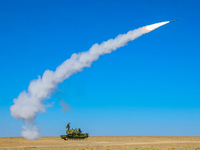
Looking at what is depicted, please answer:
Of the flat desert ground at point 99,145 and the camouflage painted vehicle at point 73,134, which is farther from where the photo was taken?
the camouflage painted vehicle at point 73,134

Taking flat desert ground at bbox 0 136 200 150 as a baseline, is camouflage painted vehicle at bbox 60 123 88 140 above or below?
above

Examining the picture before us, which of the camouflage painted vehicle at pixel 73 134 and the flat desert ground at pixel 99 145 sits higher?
the camouflage painted vehicle at pixel 73 134

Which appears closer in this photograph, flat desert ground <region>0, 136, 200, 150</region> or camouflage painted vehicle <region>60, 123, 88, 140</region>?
flat desert ground <region>0, 136, 200, 150</region>

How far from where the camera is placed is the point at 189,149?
3362 centimetres

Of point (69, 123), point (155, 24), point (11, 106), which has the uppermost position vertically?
point (155, 24)

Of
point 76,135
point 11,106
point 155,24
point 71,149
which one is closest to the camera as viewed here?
point 71,149

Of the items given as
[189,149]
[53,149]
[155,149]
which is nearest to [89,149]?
[53,149]

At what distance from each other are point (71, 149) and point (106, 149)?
4401mm

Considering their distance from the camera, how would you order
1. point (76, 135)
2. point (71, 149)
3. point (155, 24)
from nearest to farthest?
1. point (71, 149)
2. point (155, 24)
3. point (76, 135)

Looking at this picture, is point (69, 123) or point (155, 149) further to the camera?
point (69, 123)

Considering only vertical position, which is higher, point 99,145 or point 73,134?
point 73,134

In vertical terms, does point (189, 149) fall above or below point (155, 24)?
below

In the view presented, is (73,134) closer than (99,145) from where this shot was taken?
No

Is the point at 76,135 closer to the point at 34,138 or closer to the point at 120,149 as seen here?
the point at 34,138
